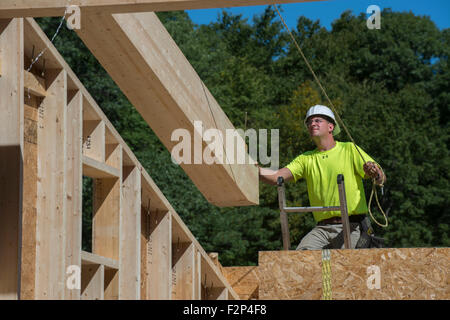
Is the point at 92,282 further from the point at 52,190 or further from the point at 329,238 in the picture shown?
the point at 329,238

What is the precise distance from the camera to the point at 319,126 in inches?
271

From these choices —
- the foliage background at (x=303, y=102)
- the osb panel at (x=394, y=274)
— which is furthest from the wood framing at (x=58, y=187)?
the foliage background at (x=303, y=102)

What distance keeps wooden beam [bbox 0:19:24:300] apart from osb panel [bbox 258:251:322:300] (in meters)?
1.68

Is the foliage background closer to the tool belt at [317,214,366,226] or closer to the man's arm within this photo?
the man's arm

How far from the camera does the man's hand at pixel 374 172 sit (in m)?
6.21

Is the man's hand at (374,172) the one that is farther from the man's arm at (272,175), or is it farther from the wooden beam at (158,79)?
the wooden beam at (158,79)

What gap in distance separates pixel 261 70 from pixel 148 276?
2278 centimetres

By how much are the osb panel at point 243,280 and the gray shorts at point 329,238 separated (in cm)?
322

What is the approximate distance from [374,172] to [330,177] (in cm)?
54

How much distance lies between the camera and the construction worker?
650 cm

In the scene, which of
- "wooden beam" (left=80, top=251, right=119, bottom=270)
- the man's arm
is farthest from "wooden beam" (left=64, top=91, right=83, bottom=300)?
the man's arm
